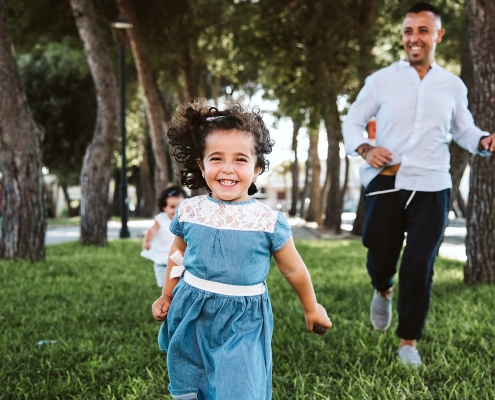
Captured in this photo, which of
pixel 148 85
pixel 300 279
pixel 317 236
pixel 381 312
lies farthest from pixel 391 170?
pixel 317 236

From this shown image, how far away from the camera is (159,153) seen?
63.5ft

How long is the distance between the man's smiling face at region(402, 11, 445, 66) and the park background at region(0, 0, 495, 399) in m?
1.32

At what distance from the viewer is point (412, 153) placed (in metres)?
3.94

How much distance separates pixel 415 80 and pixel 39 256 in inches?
298

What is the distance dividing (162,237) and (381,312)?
2.71 m

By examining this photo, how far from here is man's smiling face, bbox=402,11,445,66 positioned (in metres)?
3.99

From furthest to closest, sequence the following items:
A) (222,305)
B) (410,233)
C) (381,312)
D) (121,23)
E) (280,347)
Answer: (121,23), (381,312), (280,347), (410,233), (222,305)

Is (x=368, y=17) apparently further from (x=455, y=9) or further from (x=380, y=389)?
(x=380, y=389)

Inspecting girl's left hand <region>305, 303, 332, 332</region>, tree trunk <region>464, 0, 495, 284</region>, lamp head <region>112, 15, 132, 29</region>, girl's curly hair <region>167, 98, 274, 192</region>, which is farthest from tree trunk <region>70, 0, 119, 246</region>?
girl's left hand <region>305, 303, 332, 332</region>

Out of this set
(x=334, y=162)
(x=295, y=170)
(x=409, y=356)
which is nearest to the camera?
(x=409, y=356)

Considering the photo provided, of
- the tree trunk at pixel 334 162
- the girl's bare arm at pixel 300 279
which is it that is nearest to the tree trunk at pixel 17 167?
the girl's bare arm at pixel 300 279

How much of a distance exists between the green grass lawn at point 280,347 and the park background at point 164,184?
2cm

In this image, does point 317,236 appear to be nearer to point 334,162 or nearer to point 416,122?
point 334,162

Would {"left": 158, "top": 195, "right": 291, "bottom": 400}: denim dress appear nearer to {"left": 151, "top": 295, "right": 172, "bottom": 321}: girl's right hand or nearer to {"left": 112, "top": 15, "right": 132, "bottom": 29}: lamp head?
{"left": 151, "top": 295, "right": 172, "bottom": 321}: girl's right hand
